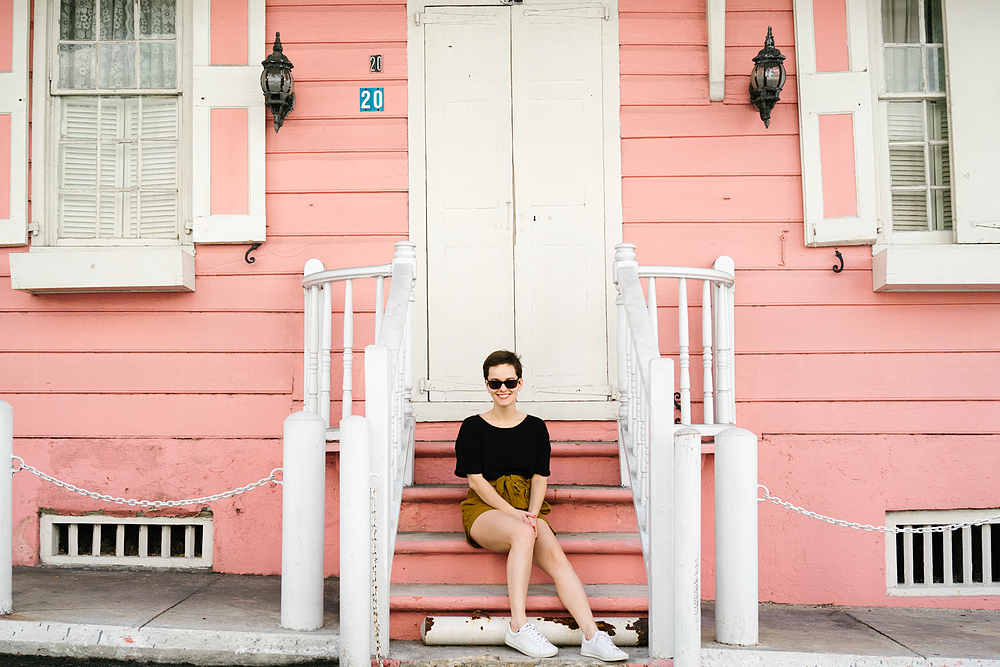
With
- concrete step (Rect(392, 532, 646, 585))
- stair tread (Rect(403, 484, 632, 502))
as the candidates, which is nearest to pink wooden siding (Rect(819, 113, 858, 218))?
stair tread (Rect(403, 484, 632, 502))

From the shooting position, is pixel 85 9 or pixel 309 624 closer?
pixel 309 624

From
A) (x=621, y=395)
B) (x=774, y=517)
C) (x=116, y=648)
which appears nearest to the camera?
(x=116, y=648)

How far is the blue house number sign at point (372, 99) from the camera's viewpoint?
14.8 ft

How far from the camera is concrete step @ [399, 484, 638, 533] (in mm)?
3682

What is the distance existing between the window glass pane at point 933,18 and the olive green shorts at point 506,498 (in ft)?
10.8

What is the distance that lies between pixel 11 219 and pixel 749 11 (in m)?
4.08

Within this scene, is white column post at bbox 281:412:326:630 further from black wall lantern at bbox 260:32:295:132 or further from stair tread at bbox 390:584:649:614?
black wall lantern at bbox 260:32:295:132

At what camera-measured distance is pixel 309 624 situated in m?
3.24

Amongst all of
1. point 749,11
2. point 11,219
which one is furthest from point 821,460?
point 11,219

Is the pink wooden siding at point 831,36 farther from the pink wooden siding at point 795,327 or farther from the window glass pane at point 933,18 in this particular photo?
the window glass pane at point 933,18

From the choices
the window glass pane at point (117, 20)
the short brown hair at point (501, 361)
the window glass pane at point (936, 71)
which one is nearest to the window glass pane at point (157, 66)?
the window glass pane at point (117, 20)

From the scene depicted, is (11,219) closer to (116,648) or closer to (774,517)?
(116,648)

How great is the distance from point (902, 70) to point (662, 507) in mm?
2981

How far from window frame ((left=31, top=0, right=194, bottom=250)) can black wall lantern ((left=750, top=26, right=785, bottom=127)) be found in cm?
300
